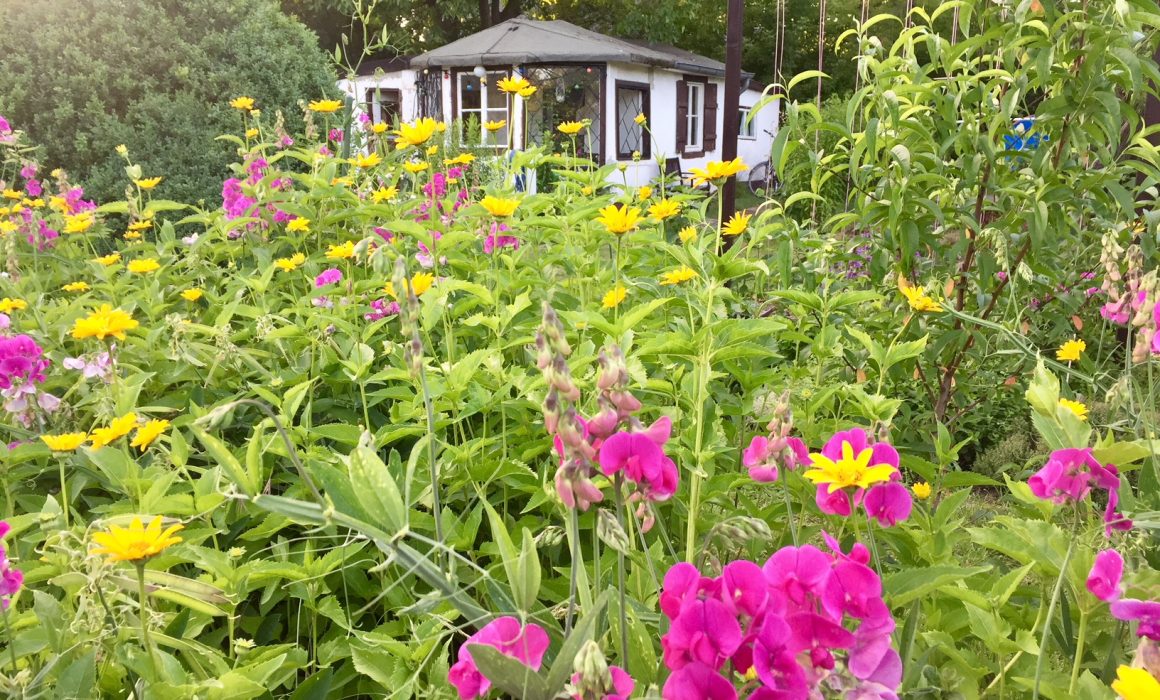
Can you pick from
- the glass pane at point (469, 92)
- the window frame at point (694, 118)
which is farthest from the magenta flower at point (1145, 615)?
the window frame at point (694, 118)

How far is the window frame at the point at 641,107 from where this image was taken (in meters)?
15.6

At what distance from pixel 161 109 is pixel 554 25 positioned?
13.2m

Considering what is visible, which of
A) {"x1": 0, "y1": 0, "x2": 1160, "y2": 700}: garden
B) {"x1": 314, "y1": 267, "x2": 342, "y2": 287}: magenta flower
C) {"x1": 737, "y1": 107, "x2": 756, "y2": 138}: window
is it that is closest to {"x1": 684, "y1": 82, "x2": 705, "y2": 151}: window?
{"x1": 737, "y1": 107, "x2": 756, "y2": 138}: window

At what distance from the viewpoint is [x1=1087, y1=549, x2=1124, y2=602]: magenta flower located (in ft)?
2.52

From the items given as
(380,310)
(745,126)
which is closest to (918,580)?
(380,310)

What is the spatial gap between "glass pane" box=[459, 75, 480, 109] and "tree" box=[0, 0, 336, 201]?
36.6 ft

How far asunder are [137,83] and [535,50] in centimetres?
1070

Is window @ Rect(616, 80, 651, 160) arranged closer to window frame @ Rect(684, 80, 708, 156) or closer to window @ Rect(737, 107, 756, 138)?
→ window frame @ Rect(684, 80, 708, 156)

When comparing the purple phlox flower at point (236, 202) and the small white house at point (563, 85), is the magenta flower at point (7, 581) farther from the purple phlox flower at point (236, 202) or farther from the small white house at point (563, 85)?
the small white house at point (563, 85)

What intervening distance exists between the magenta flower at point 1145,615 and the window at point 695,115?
61.3 feet

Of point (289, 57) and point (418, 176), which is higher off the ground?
point (289, 57)

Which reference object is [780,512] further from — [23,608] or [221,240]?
[221,240]

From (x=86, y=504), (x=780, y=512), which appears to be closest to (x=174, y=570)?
(x=86, y=504)

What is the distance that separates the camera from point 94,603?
3.30 ft
